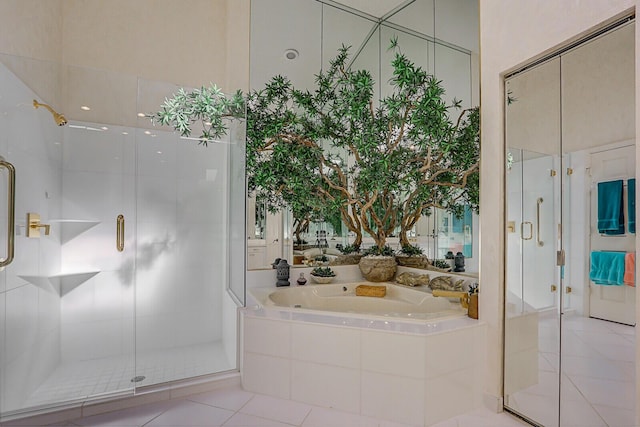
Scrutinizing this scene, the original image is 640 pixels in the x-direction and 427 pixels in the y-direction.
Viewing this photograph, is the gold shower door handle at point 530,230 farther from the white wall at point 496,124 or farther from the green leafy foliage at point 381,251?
the green leafy foliage at point 381,251

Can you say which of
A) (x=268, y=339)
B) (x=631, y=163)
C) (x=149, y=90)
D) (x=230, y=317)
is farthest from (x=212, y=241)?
(x=631, y=163)

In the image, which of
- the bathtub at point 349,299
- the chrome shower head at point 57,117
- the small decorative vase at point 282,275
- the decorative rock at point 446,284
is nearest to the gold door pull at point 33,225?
the chrome shower head at point 57,117

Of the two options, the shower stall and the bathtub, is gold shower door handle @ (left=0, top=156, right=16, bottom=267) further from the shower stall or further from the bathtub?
the bathtub

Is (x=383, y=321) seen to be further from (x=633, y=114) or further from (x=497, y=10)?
(x=497, y=10)

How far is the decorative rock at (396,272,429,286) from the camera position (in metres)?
2.92

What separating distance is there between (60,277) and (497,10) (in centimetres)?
330

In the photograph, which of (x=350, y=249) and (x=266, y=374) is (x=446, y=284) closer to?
(x=350, y=249)

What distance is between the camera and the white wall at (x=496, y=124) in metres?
1.83

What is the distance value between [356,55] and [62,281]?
323cm

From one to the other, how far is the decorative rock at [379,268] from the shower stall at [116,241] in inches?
46.8

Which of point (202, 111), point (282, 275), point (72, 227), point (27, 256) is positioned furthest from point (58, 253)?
point (282, 275)

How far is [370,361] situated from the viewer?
6.24ft

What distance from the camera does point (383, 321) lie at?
1999mm

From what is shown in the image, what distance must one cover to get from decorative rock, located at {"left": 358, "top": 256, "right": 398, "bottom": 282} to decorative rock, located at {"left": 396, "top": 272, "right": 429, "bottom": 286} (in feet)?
0.40
